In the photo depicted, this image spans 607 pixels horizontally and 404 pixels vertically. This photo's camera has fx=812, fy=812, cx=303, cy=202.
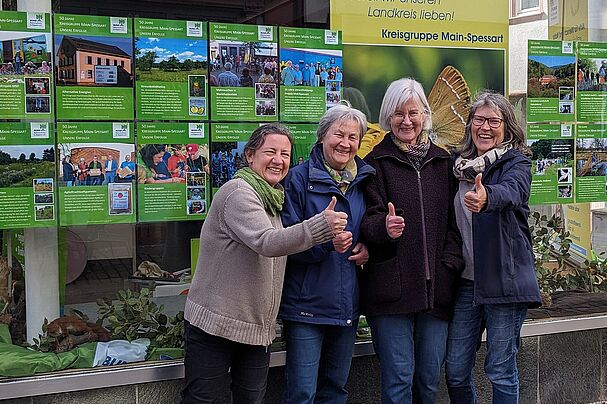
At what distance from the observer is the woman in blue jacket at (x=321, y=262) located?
3.65 metres

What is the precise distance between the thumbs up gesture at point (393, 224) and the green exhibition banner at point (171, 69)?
137 cm

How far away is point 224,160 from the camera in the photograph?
4.46 meters

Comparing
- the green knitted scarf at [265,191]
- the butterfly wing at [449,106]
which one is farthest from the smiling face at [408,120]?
the butterfly wing at [449,106]

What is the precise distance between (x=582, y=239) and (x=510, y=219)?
1982 mm

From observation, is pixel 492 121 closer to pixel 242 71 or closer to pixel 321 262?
pixel 321 262

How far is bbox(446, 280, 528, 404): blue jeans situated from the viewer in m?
3.82

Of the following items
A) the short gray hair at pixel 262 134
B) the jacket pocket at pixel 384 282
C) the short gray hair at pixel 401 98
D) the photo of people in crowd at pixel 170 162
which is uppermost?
the short gray hair at pixel 401 98

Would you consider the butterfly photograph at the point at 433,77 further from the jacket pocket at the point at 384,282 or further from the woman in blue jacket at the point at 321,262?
the jacket pocket at the point at 384,282

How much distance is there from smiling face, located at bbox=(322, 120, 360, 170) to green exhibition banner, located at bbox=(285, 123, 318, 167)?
893 mm

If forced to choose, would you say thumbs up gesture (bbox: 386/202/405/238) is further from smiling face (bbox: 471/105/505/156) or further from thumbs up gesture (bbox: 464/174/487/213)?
smiling face (bbox: 471/105/505/156)

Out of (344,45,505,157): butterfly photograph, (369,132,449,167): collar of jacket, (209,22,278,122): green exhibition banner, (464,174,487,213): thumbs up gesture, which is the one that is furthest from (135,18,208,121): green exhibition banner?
(464,174,487,213): thumbs up gesture

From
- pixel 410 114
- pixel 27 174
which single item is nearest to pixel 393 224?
pixel 410 114

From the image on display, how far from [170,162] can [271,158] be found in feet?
3.37

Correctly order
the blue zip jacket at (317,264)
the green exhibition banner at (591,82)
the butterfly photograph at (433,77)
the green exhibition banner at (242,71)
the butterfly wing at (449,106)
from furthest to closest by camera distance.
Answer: the green exhibition banner at (591,82) → the butterfly wing at (449,106) → the butterfly photograph at (433,77) → the green exhibition banner at (242,71) → the blue zip jacket at (317,264)
